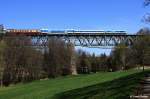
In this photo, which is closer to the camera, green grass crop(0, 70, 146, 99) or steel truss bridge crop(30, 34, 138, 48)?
green grass crop(0, 70, 146, 99)

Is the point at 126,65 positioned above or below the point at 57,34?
below

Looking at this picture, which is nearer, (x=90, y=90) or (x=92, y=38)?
(x=90, y=90)

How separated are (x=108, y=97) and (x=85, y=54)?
6082 inches

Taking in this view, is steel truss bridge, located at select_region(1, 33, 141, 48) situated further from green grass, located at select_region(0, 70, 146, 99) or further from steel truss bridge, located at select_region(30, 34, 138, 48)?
green grass, located at select_region(0, 70, 146, 99)

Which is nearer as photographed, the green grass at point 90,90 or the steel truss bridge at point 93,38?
the green grass at point 90,90

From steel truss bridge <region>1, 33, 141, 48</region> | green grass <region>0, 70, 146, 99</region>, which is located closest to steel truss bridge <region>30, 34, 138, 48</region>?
steel truss bridge <region>1, 33, 141, 48</region>

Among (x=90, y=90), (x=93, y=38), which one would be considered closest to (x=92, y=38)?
(x=93, y=38)

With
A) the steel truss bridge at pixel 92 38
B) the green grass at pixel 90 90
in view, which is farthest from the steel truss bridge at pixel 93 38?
the green grass at pixel 90 90

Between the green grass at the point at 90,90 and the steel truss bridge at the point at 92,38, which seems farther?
the steel truss bridge at the point at 92,38

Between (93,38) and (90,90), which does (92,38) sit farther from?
(90,90)

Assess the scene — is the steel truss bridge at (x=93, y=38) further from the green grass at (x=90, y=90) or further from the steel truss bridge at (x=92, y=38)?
the green grass at (x=90, y=90)

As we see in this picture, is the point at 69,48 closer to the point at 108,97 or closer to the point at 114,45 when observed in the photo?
the point at 114,45

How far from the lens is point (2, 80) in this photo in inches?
4203

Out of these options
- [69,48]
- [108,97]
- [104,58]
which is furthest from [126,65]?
[108,97]
